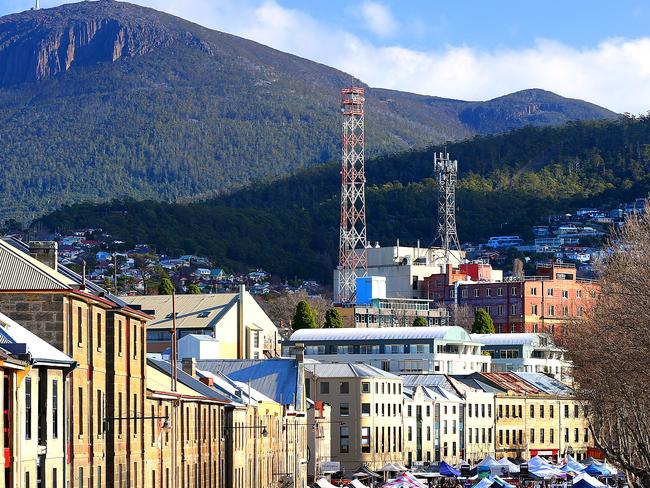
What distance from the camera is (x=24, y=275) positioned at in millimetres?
56000

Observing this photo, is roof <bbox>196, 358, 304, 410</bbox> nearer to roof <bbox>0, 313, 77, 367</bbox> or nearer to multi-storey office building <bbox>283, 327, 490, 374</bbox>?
multi-storey office building <bbox>283, 327, 490, 374</bbox>

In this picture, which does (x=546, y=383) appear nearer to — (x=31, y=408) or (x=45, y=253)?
(x=45, y=253)

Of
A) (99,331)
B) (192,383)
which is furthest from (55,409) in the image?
(192,383)

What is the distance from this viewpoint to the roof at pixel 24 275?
182ft

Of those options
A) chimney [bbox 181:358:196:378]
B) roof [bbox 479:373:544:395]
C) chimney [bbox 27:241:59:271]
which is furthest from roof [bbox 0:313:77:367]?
roof [bbox 479:373:544:395]

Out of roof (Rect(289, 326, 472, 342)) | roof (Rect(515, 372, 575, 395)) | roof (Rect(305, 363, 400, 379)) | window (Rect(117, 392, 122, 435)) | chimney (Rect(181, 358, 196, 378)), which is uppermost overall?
roof (Rect(289, 326, 472, 342))

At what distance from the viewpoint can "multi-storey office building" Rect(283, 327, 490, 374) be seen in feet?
628

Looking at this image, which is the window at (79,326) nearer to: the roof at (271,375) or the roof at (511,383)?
the roof at (271,375)

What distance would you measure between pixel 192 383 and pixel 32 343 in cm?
4097

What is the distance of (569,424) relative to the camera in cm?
19112

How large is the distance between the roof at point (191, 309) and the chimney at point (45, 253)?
10233 cm

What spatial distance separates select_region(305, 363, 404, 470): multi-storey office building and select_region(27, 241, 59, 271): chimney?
88633 mm

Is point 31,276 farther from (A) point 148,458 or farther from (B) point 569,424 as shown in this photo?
(B) point 569,424

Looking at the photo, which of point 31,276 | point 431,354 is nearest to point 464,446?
point 431,354
